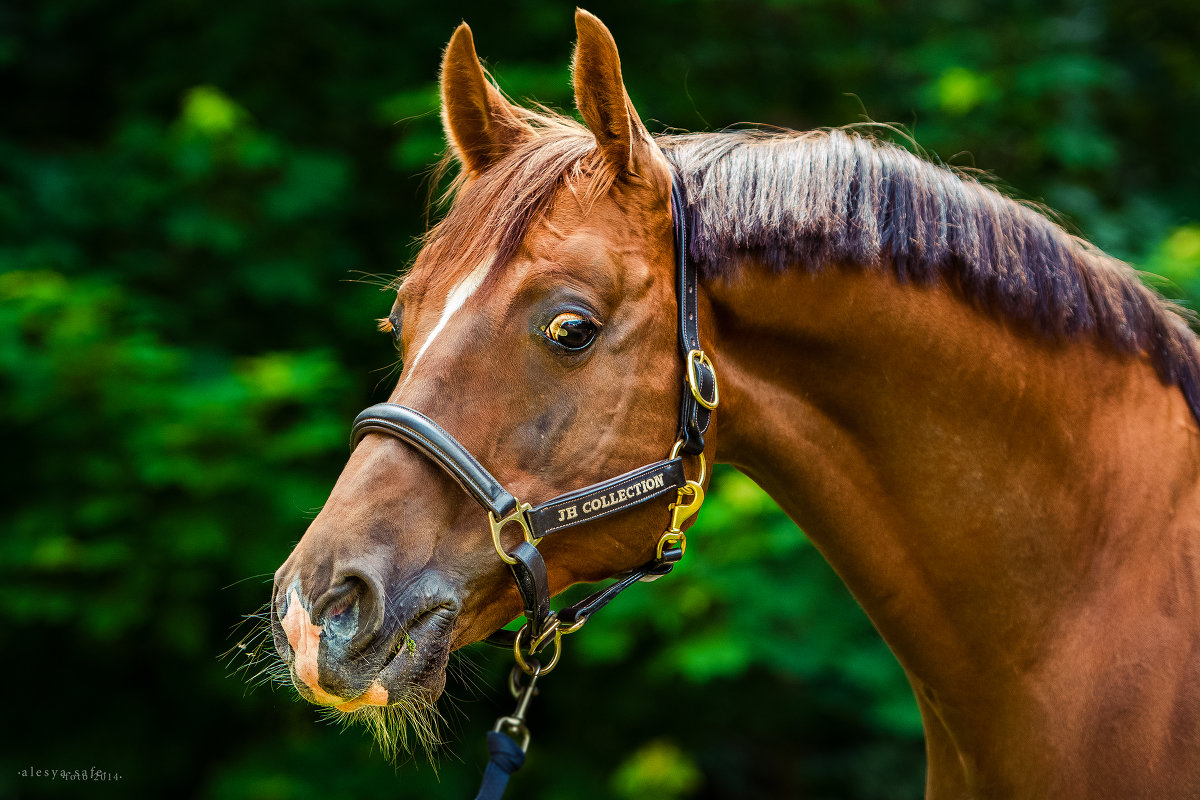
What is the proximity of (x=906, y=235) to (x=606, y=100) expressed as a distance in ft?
2.10

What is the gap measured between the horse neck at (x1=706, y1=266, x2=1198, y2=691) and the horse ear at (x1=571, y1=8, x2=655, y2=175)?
0.31 m

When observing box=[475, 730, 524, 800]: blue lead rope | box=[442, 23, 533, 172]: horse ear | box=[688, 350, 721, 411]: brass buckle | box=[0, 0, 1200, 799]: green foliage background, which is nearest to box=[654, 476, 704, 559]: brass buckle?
box=[688, 350, 721, 411]: brass buckle

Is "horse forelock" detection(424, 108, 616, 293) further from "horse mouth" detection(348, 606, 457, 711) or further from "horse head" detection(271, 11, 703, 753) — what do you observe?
"horse mouth" detection(348, 606, 457, 711)

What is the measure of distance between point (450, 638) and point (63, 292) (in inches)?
111

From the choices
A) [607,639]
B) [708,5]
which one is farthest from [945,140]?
[607,639]

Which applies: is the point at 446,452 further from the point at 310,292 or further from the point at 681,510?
the point at 310,292

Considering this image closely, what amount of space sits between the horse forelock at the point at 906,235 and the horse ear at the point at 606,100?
5.1 inches

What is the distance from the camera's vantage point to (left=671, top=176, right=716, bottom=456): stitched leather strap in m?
1.70

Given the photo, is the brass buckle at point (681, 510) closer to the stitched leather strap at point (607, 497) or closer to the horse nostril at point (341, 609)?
the stitched leather strap at point (607, 497)

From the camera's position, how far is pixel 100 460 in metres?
3.74

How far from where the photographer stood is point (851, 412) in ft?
5.93

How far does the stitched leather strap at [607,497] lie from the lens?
1.61 m

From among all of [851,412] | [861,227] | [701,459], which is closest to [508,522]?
[701,459]

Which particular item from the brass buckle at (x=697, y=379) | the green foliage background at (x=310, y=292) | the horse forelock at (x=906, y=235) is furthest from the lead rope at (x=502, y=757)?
the green foliage background at (x=310, y=292)
